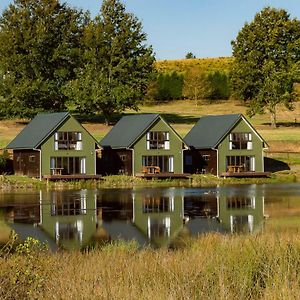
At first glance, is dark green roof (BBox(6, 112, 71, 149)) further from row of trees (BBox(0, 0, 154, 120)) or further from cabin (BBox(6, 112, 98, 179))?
row of trees (BBox(0, 0, 154, 120))

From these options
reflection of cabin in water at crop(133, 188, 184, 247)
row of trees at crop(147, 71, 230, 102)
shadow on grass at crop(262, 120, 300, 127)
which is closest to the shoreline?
reflection of cabin in water at crop(133, 188, 184, 247)

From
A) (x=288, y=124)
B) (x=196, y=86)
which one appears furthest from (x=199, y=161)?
(x=196, y=86)

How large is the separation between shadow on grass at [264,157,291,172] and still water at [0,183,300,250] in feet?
53.0

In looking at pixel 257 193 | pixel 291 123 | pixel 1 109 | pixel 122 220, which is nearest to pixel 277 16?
pixel 291 123

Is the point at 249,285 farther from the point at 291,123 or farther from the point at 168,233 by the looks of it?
the point at 291,123

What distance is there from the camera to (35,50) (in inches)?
3221

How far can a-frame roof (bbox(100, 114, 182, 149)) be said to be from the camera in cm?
6568

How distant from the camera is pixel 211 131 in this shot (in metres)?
70.0

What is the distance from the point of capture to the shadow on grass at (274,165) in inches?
2724

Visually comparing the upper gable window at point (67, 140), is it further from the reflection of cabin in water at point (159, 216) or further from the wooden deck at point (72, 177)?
the reflection of cabin in water at point (159, 216)

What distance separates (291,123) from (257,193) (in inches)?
1862

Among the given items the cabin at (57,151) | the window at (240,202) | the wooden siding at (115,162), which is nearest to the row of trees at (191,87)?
the wooden siding at (115,162)

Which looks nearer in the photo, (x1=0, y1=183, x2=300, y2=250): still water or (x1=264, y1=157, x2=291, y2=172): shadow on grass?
(x1=0, y1=183, x2=300, y2=250): still water

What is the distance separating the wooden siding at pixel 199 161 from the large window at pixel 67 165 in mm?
10652
